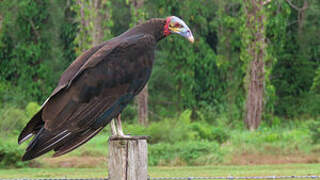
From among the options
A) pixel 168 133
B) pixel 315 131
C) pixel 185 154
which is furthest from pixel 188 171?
pixel 315 131

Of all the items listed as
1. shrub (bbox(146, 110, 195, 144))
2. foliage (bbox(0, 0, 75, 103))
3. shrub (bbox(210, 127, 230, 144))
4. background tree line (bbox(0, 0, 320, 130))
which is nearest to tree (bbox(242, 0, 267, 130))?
shrub (bbox(210, 127, 230, 144))

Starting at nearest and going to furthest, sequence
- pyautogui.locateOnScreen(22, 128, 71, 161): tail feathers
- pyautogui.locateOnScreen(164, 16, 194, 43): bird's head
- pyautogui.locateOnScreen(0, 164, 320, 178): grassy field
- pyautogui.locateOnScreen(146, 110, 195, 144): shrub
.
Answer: pyautogui.locateOnScreen(22, 128, 71, 161): tail feathers → pyautogui.locateOnScreen(164, 16, 194, 43): bird's head → pyautogui.locateOnScreen(0, 164, 320, 178): grassy field → pyautogui.locateOnScreen(146, 110, 195, 144): shrub

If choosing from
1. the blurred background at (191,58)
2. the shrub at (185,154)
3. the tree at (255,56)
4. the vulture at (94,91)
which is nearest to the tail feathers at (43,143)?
the vulture at (94,91)

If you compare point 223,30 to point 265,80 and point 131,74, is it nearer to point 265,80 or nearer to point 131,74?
point 265,80

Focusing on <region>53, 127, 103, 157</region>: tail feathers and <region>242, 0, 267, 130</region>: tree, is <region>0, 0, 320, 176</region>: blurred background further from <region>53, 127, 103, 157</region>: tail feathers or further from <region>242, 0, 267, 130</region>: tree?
<region>53, 127, 103, 157</region>: tail feathers

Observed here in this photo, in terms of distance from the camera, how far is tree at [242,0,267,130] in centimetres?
1833

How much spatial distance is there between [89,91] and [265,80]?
14820 millimetres

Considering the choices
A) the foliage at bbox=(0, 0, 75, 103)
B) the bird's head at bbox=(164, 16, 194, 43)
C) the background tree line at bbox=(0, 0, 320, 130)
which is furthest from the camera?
the foliage at bbox=(0, 0, 75, 103)

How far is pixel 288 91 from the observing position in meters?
29.4

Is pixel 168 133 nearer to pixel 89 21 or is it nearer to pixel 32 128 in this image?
pixel 89 21

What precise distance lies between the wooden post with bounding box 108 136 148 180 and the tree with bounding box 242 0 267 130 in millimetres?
14393

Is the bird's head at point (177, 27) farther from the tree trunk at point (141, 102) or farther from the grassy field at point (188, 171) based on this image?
the tree trunk at point (141, 102)

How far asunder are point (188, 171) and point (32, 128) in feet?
25.6

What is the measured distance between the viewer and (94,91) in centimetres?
451
